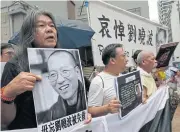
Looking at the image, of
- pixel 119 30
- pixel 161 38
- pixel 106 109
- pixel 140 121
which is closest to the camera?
pixel 106 109

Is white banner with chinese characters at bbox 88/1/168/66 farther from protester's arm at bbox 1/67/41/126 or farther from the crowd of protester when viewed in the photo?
protester's arm at bbox 1/67/41/126

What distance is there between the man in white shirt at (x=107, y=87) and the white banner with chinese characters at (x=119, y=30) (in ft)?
2.13

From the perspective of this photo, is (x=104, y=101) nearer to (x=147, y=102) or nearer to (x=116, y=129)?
(x=116, y=129)

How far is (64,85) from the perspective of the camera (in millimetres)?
1460

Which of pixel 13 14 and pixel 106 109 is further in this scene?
pixel 13 14

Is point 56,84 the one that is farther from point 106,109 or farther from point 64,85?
point 106,109

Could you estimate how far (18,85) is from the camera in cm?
117

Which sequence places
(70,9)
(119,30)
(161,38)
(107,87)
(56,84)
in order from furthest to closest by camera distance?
1. (70,9)
2. (161,38)
3. (119,30)
4. (107,87)
5. (56,84)

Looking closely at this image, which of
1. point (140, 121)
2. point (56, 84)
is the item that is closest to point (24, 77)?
point (56, 84)

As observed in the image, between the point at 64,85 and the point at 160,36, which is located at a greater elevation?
the point at 160,36

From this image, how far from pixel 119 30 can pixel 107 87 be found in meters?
1.72

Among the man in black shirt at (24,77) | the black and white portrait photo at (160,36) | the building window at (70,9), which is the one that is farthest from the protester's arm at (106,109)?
the building window at (70,9)

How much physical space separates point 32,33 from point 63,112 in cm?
49

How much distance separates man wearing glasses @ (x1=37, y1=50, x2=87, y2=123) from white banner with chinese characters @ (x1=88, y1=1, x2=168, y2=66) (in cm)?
Answer: 160
